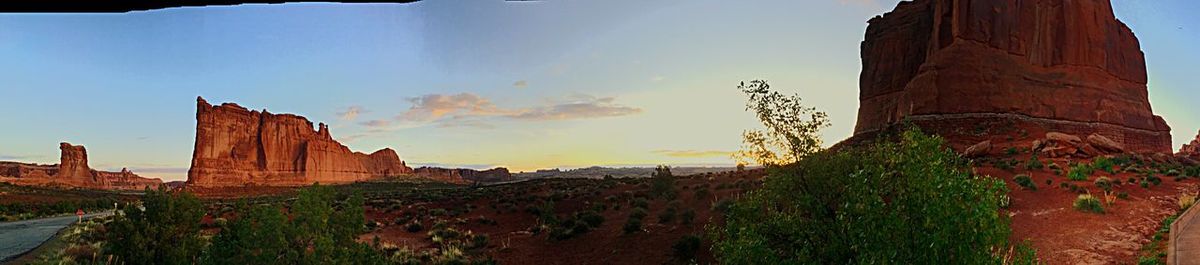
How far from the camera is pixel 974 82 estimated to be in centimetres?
5550

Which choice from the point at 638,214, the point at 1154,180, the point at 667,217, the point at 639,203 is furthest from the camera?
the point at 639,203

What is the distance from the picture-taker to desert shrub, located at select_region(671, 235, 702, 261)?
1956 cm

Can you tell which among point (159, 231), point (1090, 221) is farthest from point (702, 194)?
point (159, 231)

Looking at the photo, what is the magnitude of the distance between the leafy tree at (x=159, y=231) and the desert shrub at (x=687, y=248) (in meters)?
13.2

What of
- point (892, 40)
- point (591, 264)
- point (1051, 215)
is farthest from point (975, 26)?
point (591, 264)

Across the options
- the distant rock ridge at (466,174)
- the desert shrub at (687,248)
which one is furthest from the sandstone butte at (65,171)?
the desert shrub at (687,248)

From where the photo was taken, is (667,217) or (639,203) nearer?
(667,217)

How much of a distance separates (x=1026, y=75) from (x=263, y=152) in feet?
425

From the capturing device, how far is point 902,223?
280 inches

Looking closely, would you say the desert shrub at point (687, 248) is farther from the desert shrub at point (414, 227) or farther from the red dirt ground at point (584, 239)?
the desert shrub at point (414, 227)

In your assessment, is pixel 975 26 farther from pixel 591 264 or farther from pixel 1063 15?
pixel 591 264

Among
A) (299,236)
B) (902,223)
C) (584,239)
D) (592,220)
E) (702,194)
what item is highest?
(902,223)

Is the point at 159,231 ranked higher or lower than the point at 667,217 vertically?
higher

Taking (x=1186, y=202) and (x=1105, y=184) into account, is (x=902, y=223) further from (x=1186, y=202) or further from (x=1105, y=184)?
(x=1105, y=184)
